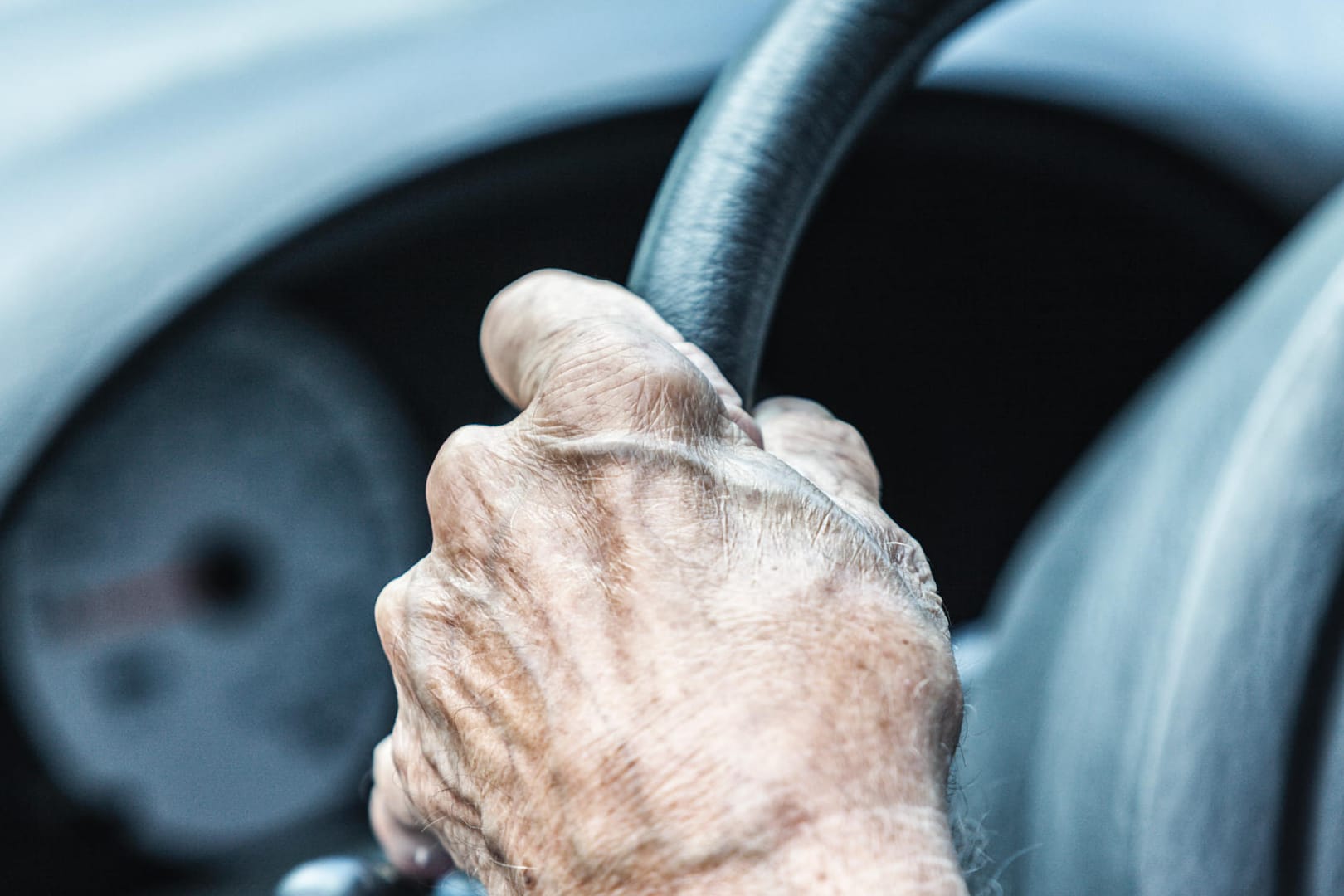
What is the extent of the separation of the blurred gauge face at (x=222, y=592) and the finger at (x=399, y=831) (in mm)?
813

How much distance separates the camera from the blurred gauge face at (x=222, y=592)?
4.43 ft

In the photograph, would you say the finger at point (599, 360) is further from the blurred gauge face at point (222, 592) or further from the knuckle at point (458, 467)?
the blurred gauge face at point (222, 592)

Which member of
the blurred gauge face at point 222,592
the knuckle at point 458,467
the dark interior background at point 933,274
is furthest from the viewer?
the blurred gauge face at point 222,592

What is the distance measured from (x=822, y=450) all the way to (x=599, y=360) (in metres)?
0.13

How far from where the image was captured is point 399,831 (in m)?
0.65

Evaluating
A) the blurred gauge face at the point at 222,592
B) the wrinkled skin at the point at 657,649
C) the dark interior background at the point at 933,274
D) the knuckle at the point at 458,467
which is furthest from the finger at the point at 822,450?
the blurred gauge face at the point at 222,592

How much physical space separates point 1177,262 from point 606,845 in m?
1.11

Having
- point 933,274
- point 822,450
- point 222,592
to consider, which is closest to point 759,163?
point 822,450

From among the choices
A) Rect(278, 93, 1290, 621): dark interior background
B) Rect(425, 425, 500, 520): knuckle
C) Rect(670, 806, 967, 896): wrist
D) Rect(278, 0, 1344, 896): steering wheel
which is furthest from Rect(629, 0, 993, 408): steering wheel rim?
Rect(278, 93, 1290, 621): dark interior background

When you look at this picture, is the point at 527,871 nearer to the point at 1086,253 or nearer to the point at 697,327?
the point at 697,327

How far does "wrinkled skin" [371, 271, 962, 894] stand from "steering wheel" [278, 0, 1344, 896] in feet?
0.24

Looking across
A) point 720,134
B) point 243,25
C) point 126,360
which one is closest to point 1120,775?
point 720,134

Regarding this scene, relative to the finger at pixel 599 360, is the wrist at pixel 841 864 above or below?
below

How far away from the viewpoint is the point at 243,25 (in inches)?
49.2
